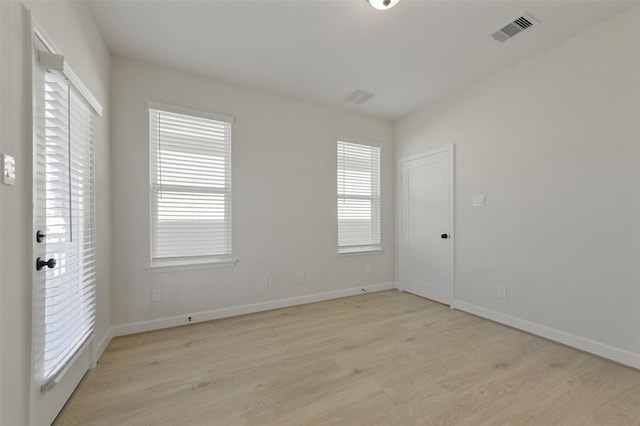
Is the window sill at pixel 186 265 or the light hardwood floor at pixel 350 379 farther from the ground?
the window sill at pixel 186 265

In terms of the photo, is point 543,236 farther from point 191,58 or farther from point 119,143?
point 119,143

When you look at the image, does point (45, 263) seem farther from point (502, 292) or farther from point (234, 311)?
point (502, 292)

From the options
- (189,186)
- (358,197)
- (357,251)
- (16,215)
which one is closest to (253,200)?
(189,186)

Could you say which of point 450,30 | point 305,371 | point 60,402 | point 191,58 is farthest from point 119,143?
point 450,30

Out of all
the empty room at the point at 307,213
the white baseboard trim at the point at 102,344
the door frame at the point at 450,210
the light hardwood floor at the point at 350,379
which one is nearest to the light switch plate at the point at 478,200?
the empty room at the point at 307,213

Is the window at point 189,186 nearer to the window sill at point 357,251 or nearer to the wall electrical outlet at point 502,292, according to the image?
the window sill at point 357,251

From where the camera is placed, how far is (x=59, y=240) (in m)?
1.66

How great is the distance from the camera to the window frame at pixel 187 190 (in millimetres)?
2883

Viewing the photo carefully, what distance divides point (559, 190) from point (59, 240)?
405cm

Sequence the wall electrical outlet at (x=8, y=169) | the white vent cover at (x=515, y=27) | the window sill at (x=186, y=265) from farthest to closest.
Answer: the window sill at (x=186, y=265)
the white vent cover at (x=515, y=27)
the wall electrical outlet at (x=8, y=169)

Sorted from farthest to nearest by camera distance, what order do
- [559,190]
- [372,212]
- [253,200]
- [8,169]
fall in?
[372,212] < [253,200] < [559,190] < [8,169]

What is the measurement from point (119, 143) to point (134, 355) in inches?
79.9

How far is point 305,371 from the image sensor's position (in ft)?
6.92

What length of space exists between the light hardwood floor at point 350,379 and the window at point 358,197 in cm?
152
